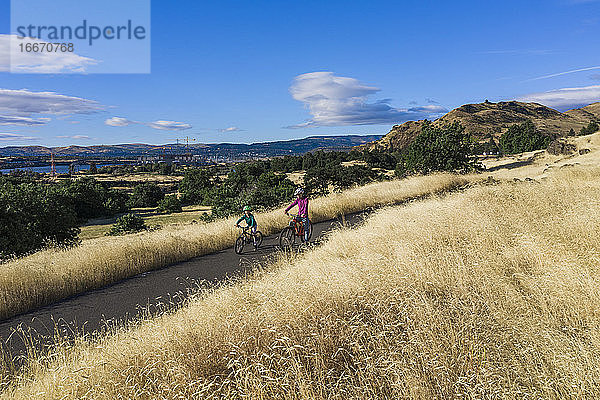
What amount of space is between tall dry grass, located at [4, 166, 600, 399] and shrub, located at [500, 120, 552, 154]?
96.9 m

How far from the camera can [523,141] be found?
94.1 meters

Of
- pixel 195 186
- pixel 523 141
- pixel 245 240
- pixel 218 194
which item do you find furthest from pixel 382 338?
pixel 523 141

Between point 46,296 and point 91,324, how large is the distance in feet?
7.73

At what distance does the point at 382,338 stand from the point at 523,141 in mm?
107758

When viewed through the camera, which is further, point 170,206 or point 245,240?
point 170,206

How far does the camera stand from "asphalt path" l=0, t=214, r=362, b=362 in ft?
20.5

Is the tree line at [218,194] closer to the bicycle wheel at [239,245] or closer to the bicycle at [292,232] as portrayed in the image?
the bicycle wheel at [239,245]

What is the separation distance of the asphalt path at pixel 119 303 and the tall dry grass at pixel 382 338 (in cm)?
170

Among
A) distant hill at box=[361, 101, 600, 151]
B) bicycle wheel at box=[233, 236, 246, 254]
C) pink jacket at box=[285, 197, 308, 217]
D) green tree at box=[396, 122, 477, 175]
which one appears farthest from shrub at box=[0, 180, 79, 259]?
distant hill at box=[361, 101, 600, 151]

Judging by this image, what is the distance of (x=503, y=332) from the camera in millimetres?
3729

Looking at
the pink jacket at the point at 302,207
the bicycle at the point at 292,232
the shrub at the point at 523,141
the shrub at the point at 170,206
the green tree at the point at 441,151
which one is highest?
the shrub at the point at 523,141

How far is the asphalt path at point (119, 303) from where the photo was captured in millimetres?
6250

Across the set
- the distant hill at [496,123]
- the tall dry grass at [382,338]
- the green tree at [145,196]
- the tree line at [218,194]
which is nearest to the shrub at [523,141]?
the distant hill at [496,123]

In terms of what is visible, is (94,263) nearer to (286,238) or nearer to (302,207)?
(286,238)
